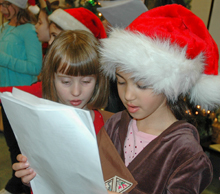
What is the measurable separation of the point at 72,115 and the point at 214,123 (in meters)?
2.13

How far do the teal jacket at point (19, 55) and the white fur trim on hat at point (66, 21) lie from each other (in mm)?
339

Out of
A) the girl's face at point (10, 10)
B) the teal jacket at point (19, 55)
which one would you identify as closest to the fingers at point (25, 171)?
the teal jacket at point (19, 55)

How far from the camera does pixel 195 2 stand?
228cm

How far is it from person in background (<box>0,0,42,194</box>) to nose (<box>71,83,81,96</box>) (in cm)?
89

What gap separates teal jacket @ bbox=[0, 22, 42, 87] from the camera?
1671 millimetres

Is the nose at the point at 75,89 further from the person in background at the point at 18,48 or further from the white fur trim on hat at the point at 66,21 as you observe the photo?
the person in background at the point at 18,48

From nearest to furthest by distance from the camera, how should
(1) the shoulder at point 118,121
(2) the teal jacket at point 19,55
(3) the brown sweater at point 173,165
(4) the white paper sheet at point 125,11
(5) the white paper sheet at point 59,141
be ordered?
1. (5) the white paper sheet at point 59,141
2. (3) the brown sweater at point 173,165
3. (1) the shoulder at point 118,121
4. (4) the white paper sheet at point 125,11
5. (2) the teal jacket at point 19,55

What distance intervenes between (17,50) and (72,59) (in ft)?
3.32

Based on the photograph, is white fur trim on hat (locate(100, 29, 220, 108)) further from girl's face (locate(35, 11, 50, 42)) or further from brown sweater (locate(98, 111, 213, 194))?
girl's face (locate(35, 11, 50, 42))

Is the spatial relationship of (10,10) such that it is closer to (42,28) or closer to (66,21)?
(42,28)

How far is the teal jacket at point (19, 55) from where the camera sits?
1.67 meters

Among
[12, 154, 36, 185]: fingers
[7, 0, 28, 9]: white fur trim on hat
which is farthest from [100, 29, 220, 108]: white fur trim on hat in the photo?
[7, 0, 28, 9]: white fur trim on hat

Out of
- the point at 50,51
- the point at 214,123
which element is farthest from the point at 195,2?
the point at 50,51

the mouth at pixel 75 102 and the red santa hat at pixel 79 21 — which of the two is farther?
the red santa hat at pixel 79 21
